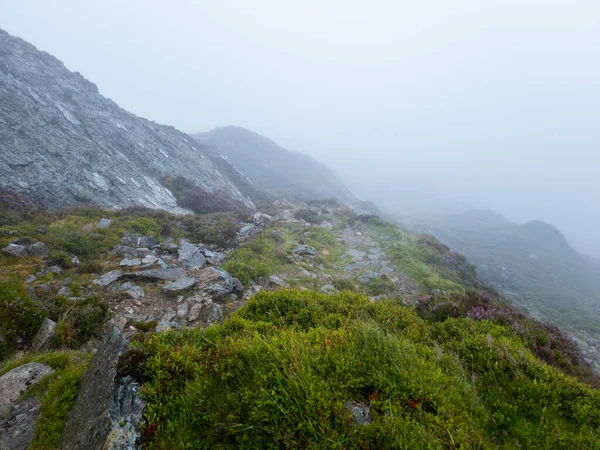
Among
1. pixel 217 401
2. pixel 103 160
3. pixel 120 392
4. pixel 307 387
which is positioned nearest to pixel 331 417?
pixel 307 387

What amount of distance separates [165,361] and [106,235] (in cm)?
1181

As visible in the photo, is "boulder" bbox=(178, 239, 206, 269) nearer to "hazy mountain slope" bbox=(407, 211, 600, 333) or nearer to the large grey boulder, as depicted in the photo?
the large grey boulder

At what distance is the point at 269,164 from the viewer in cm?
7556

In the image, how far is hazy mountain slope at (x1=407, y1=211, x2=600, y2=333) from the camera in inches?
956

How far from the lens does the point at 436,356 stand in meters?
4.28

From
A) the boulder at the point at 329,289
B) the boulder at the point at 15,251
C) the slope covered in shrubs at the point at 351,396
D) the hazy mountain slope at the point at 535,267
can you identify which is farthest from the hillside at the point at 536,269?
the boulder at the point at 15,251

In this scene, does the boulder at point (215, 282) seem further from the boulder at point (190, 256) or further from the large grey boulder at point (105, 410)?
the large grey boulder at point (105, 410)

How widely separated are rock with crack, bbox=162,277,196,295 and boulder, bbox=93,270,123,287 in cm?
172

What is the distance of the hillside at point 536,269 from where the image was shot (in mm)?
22875

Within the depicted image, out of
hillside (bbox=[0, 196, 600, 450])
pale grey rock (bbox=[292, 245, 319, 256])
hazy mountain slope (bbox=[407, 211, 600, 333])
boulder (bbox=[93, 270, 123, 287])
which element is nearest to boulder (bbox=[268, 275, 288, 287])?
hillside (bbox=[0, 196, 600, 450])

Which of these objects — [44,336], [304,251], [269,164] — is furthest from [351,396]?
[269,164]

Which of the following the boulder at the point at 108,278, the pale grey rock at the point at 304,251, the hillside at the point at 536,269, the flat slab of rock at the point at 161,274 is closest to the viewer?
the boulder at the point at 108,278

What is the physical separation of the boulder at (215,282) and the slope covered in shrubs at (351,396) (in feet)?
16.2

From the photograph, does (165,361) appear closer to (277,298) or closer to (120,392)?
(120,392)
